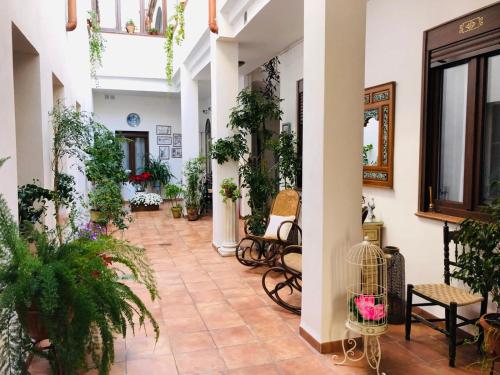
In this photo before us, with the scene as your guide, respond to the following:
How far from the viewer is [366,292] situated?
2.91m

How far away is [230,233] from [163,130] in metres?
6.99

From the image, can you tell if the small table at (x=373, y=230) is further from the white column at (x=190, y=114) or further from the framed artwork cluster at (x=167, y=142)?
the framed artwork cluster at (x=167, y=142)

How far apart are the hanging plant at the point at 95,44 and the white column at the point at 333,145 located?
23.8 ft

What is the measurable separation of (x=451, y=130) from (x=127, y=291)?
115 inches

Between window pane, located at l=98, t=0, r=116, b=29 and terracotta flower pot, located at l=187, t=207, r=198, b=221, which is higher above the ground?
window pane, located at l=98, t=0, r=116, b=29

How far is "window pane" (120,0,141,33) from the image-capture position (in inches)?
417

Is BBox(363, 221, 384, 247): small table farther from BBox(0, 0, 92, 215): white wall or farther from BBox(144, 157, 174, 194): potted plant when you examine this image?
BBox(144, 157, 174, 194): potted plant

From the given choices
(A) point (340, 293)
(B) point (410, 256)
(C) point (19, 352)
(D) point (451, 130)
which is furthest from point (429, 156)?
(C) point (19, 352)

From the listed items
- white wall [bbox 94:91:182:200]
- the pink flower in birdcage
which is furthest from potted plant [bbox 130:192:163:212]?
the pink flower in birdcage

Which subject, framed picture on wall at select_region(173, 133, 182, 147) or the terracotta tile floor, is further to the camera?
framed picture on wall at select_region(173, 133, 182, 147)

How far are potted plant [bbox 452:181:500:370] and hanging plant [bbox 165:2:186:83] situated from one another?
6.82 metres

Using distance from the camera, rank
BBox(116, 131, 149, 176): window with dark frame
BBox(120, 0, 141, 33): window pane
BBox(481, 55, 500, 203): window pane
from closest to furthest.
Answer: BBox(481, 55, 500, 203): window pane, BBox(120, 0, 141, 33): window pane, BBox(116, 131, 149, 176): window with dark frame

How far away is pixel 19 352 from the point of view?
1822mm

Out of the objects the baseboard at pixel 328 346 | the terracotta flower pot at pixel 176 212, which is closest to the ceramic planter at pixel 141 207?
the terracotta flower pot at pixel 176 212
